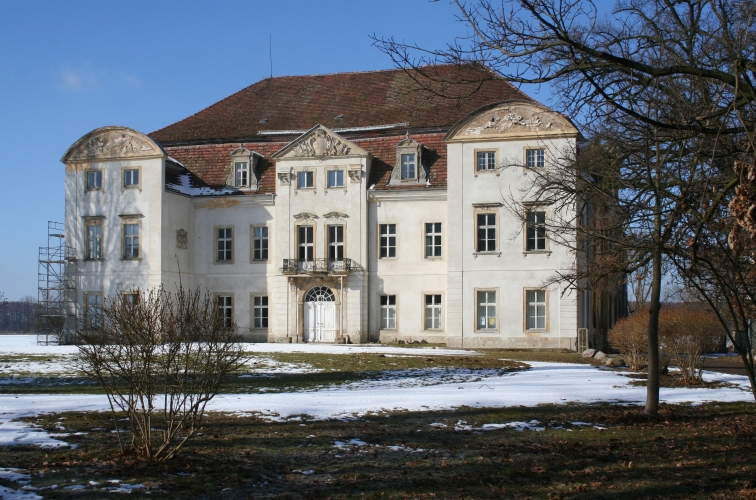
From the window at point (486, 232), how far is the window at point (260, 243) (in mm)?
9124

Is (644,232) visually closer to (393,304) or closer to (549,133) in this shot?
(549,133)

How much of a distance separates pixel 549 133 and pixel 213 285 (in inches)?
598

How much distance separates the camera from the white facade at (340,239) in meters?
31.2

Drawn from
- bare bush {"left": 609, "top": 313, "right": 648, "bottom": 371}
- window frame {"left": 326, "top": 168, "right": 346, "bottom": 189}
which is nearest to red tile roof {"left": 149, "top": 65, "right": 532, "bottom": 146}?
window frame {"left": 326, "top": 168, "right": 346, "bottom": 189}

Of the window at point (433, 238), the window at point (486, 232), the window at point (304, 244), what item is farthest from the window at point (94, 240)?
the window at point (486, 232)

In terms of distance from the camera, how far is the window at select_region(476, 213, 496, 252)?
3153 cm

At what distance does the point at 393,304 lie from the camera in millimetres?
33531

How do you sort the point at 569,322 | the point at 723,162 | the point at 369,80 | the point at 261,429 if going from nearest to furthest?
the point at 723,162
the point at 261,429
the point at 569,322
the point at 369,80

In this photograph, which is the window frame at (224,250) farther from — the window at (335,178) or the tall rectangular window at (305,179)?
the window at (335,178)

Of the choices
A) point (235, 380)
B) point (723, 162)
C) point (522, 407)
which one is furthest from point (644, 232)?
point (235, 380)

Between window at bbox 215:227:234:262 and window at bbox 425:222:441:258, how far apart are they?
8.33 m

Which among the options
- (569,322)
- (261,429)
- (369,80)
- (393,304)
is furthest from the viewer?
(369,80)

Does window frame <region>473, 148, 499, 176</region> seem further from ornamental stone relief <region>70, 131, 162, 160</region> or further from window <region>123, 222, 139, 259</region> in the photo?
window <region>123, 222, 139, 259</region>

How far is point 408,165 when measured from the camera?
33250 millimetres
